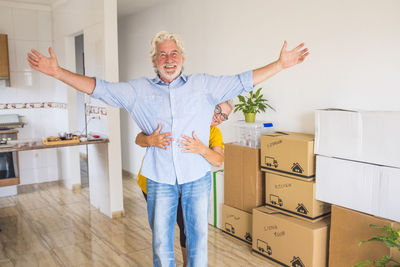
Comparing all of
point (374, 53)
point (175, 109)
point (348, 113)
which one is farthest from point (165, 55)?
point (374, 53)

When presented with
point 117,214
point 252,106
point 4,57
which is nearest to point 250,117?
point 252,106

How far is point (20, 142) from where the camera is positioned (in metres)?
3.62

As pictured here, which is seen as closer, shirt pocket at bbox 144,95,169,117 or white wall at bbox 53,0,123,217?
shirt pocket at bbox 144,95,169,117

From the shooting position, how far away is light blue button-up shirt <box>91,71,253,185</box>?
1.74 meters

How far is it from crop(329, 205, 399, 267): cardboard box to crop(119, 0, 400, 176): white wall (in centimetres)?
76

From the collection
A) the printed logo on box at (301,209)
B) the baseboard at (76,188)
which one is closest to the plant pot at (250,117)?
the printed logo on box at (301,209)

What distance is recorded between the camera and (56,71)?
1536 mm

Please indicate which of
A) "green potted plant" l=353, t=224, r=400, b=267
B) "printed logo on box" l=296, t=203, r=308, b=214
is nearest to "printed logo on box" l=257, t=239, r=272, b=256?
"printed logo on box" l=296, t=203, r=308, b=214

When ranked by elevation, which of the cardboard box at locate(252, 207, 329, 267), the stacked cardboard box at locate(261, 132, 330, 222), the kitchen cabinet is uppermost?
the kitchen cabinet

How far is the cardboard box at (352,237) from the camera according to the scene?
226 cm

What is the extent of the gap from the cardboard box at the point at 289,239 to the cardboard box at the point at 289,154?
35 cm

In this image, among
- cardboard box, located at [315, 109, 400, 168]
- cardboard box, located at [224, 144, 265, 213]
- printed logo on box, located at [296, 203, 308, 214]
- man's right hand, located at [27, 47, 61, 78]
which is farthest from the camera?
cardboard box, located at [224, 144, 265, 213]

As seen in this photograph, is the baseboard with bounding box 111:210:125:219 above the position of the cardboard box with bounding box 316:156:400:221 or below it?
A: below

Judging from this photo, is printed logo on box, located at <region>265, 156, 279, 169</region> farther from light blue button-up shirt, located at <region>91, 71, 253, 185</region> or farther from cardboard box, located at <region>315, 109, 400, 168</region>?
light blue button-up shirt, located at <region>91, 71, 253, 185</region>
